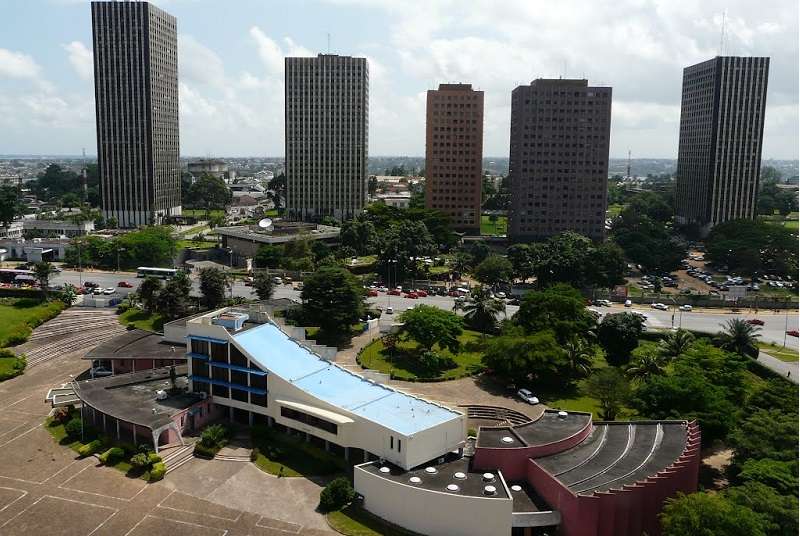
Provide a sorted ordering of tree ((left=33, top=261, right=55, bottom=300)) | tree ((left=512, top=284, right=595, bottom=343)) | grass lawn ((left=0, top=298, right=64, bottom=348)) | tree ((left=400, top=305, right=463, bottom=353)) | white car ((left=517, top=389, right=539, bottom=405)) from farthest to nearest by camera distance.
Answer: tree ((left=33, top=261, right=55, bottom=300))
grass lawn ((left=0, top=298, right=64, bottom=348))
tree ((left=400, top=305, right=463, bottom=353))
tree ((left=512, top=284, right=595, bottom=343))
white car ((left=517, top=389, right=539, bottom=405))

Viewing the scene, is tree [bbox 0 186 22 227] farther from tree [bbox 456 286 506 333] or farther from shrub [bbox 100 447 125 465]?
shrub [bbox 100 447 125 465]

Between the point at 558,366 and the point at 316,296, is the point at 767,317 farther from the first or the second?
the point at 316,296

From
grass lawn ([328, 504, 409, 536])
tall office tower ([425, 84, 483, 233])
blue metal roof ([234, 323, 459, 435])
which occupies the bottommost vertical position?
grass lawn ([328, 504, 409, 536])

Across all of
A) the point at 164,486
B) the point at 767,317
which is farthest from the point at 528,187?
the point at 164,486

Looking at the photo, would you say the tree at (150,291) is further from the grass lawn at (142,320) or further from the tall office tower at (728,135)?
the tall office tower at (728,135)

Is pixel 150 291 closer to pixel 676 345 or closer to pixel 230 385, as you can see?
pixel 230 385

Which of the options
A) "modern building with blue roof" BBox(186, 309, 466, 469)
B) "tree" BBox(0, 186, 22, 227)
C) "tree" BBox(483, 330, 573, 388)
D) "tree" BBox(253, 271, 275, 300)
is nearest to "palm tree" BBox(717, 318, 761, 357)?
"tree" BBox(483, 330, 573, 388)
